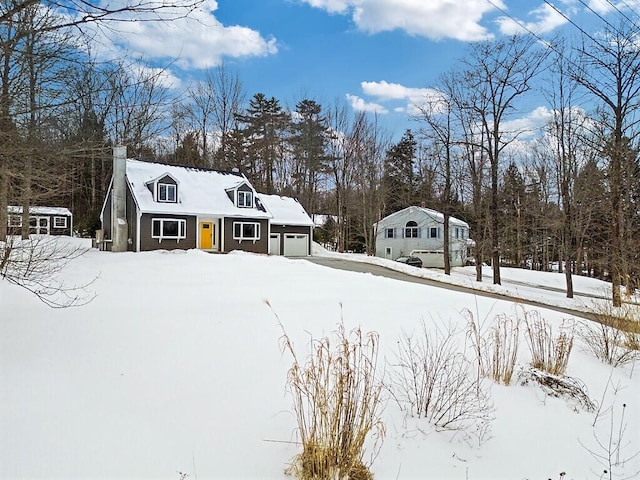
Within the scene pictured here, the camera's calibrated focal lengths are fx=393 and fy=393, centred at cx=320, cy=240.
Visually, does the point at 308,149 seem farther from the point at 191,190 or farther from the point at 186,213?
the point at 186,213

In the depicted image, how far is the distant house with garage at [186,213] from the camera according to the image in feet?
64.7

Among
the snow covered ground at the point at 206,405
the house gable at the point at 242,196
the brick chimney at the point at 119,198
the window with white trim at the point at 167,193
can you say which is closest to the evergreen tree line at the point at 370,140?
the brick chimney at the point at 119,198

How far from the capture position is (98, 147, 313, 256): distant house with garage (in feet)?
64.7

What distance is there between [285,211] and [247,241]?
4345mm

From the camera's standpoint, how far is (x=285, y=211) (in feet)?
86.3

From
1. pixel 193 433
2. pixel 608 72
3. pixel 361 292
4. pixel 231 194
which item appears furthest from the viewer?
pixel 231 194

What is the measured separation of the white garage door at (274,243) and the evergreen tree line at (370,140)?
26.3 feet

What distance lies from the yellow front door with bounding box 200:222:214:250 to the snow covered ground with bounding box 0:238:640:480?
14.7 metres

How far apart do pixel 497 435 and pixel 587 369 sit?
290 centimetres

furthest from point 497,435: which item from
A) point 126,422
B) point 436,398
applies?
point 126,422

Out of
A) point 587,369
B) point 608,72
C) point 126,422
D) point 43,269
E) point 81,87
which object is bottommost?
point 587,369

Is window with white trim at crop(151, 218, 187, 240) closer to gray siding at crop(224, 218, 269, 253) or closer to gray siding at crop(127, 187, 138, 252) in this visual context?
gray siding at crop(127, 187, 138, 252)

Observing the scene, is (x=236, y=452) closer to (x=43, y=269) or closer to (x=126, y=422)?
(x=126, y=422)

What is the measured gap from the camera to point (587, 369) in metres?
5.47
